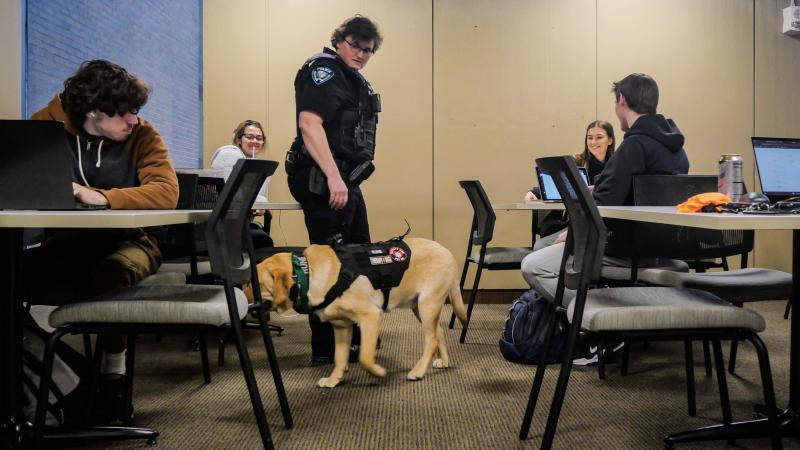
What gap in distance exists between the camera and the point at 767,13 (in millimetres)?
4707

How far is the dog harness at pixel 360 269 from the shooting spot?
86.7 inches

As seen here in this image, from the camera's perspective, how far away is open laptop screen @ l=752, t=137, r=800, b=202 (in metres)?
2.48

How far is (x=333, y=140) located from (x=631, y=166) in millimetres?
1209

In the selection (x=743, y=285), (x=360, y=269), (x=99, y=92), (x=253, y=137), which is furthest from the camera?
(x=253, y=137)

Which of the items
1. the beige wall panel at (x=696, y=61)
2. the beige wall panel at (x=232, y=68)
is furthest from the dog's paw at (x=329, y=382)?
the beige wall panel at (x=696, y=61)

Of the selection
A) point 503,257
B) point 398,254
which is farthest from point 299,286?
point 503,257

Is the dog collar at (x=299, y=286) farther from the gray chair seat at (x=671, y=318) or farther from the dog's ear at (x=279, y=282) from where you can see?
the gray chair seat at (x=671, y=318)

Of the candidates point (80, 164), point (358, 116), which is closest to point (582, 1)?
point (358, 116)

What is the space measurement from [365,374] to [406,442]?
2.54 ft

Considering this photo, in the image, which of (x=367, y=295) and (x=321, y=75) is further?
(x=321, y=75)

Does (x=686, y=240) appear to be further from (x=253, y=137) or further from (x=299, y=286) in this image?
(x=253, y=137)

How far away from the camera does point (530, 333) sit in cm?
270

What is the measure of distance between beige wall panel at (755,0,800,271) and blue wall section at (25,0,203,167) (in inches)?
164

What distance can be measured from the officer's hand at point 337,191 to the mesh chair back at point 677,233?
1.14 m
